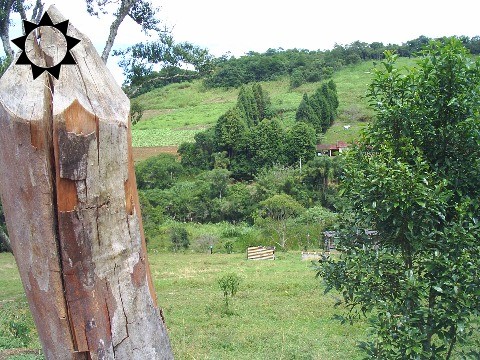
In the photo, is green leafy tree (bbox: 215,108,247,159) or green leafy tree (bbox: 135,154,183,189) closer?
green leafy tree (bbox: 135,154,183,189)

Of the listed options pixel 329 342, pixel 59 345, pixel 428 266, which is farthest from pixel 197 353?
pixel 59 345

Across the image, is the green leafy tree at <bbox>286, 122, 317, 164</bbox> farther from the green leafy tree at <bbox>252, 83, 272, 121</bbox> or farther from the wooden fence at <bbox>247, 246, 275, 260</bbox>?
the wooden fence at <bbox>247, 246, 275, 260</bbox>

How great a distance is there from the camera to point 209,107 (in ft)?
227

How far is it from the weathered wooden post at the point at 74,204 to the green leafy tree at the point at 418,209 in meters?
2.62

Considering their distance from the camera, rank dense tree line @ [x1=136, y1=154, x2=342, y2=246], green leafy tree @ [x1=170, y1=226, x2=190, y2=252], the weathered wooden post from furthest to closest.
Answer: dense tree line @ [x1=136, y1=154, x2=342, y2=246], green leafy tree @ [x1=170, y1=226, x2=190, y2=252], the weathered wooden post

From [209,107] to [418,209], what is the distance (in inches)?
2615

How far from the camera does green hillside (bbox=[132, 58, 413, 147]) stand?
181 feet

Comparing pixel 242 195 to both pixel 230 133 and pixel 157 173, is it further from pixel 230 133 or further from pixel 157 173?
pixel 230 133

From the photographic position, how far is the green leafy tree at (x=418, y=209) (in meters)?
3.64

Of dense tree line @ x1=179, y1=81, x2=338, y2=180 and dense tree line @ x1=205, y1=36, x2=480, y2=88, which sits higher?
dense tree line @ x1=205, y1=36, x2=480, y2=88

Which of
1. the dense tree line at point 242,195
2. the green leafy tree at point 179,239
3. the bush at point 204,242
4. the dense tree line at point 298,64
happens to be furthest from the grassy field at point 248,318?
the dense tree line at point 298,64

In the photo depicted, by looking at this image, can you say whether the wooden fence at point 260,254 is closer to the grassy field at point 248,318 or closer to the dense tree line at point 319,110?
the grassy field at point 248,318

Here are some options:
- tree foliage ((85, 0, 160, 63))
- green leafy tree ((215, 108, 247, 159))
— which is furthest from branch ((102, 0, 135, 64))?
green leafy tree ((215, 108, 247, 159))

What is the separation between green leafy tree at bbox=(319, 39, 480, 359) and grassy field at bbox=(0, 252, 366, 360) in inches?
30.5
